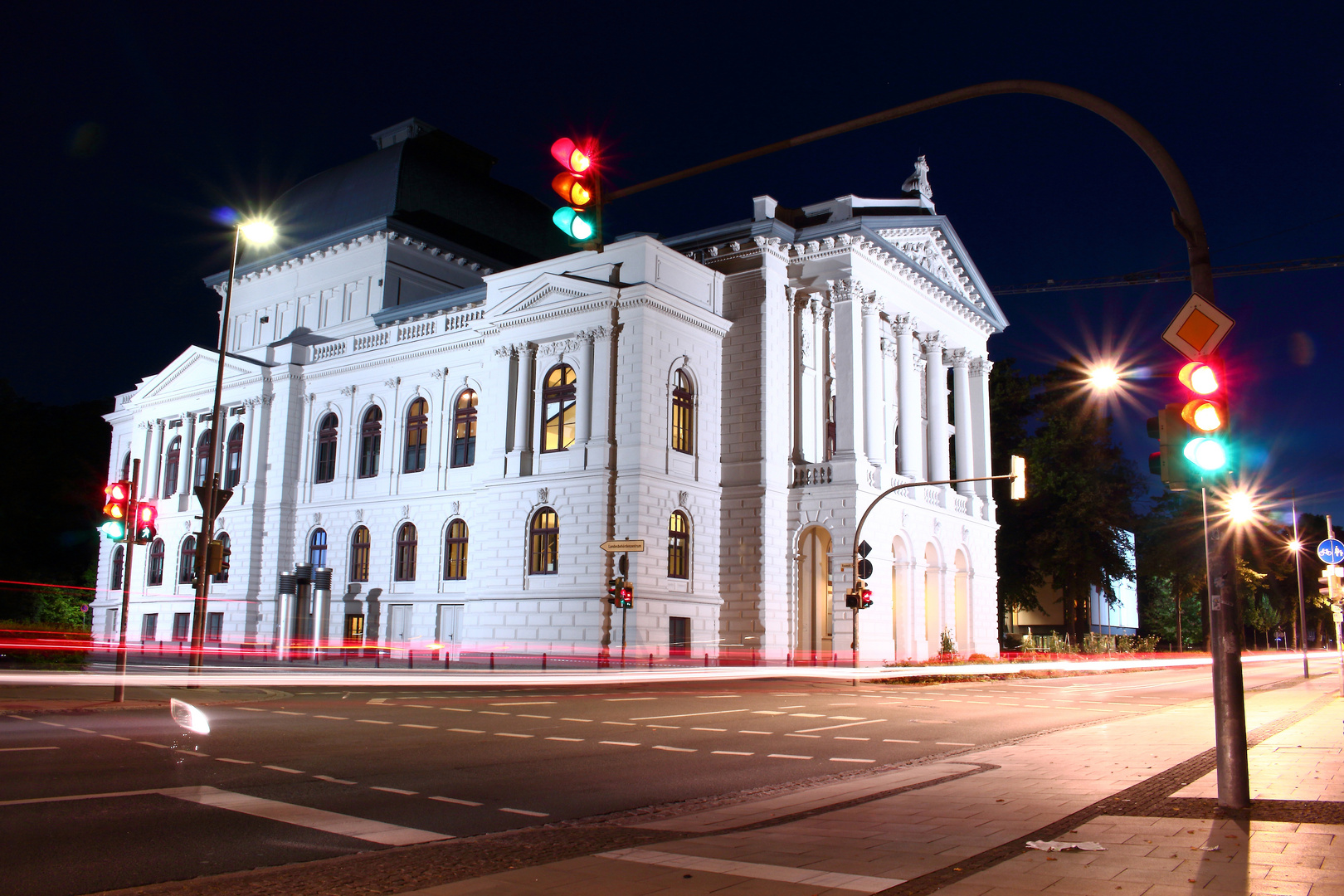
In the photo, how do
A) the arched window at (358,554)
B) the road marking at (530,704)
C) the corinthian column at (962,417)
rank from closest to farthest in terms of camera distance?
the road marking at (530,704)
the arched window at (358,554)
the corinthian column at (962,417)

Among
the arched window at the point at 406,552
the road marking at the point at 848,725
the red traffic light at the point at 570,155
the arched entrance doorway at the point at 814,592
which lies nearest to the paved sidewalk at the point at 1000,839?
the road marking at the point at 848,725

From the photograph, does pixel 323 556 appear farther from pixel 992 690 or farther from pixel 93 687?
pixel 992 690

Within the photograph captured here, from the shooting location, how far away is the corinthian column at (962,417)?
4969 cm

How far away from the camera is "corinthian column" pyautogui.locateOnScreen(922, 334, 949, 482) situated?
47.9m

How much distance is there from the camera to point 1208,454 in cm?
880

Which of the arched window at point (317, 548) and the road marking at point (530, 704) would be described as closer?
the road marking at point (530, 704)

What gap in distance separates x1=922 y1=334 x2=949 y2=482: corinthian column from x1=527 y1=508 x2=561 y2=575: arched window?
19.7m

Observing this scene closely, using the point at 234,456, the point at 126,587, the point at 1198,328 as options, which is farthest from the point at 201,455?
the point at 1198,328

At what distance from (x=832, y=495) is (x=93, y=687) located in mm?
24976

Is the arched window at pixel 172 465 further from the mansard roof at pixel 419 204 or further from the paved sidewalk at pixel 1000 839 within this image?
the paved sidewalk at pixel 1000 839

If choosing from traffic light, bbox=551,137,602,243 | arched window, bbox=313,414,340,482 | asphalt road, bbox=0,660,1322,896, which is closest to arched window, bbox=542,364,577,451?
arched window, bbox=313,414,340,482

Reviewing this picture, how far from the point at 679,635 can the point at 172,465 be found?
3063 cm

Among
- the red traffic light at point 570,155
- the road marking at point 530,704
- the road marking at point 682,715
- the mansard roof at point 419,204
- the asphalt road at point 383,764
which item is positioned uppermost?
the mansard roof at point 419,204

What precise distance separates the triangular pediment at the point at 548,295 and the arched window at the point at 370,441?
9.74m
